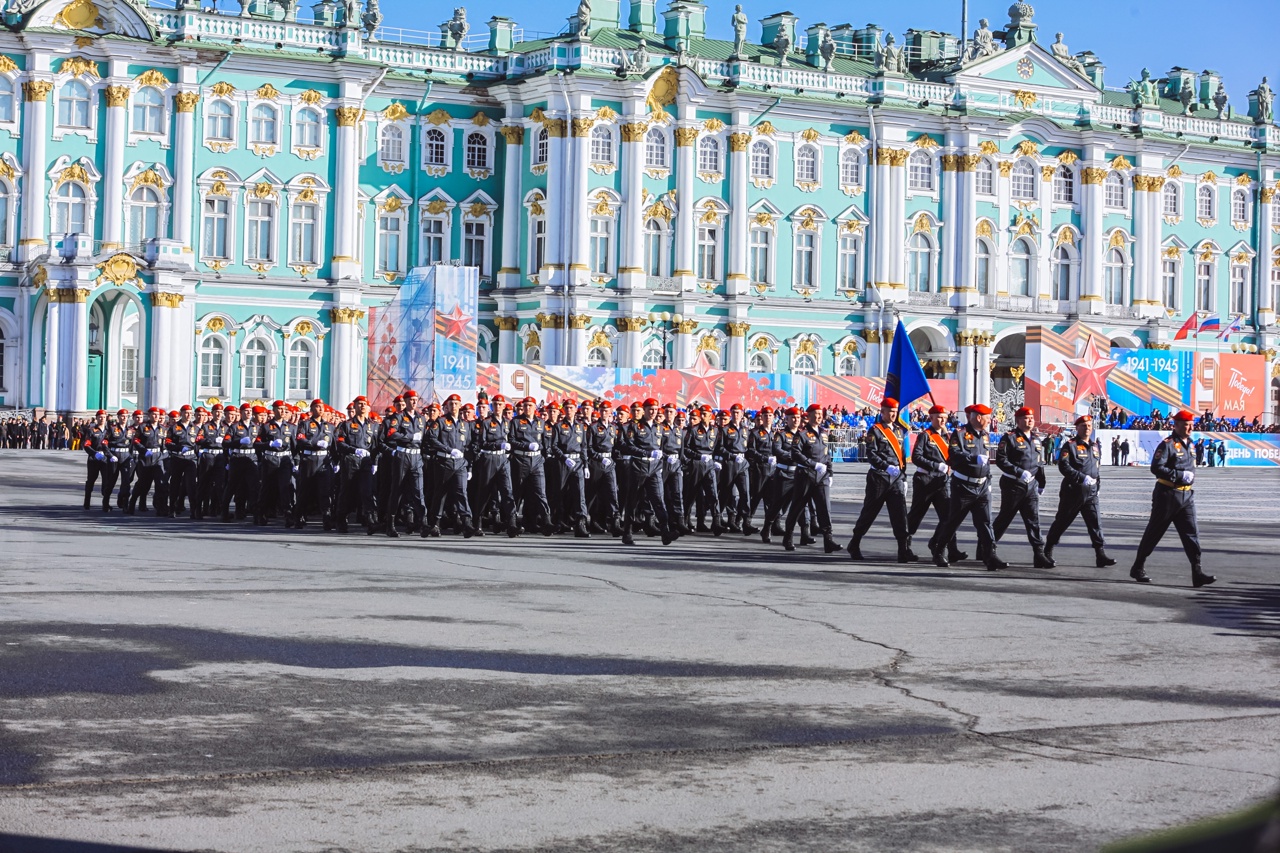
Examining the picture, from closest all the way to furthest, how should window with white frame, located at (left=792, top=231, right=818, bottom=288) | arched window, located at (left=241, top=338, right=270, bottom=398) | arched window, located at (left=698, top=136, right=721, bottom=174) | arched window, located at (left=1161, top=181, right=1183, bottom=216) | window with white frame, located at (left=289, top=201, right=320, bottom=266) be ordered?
arched window, located at (left=241, top=338, right=270, bottom=398), window with white frame, located at (left=289, top=201, right=320, bottom=266), arched window, located at (left=698, top=136, right=721, bottom=174), window with white frame, located at (left=792, top=231, right=818, bottom=288), arched window, located at (left=1161, top=181, right=1183, bottom=216)

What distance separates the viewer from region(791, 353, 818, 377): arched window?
202 feet

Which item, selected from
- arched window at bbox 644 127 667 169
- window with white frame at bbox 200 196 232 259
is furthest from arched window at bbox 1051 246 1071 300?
window with white frame at bbox 200 196 232 259

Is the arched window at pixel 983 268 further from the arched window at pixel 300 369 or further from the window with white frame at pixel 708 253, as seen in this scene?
the arched window at pixel 300 369

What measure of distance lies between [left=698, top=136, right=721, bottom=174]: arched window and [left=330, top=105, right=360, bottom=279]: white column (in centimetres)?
1154

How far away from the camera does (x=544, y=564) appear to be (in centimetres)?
1811

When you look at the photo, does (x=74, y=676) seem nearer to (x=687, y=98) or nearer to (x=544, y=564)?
(x=544, y=564)

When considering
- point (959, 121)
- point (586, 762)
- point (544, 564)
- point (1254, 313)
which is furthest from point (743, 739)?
point (1254, 313)

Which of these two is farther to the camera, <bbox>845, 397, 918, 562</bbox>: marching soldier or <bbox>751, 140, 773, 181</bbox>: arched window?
<bbox>751, 140, 773, 181</bbox>: arched window

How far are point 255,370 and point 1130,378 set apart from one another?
26630mm

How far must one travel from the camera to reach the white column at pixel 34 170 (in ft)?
171

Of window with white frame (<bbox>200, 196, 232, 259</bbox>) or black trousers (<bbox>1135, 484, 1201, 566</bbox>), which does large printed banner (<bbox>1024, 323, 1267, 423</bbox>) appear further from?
black trousers (<bbox>1135, 484, 1201, 566</bbox>)

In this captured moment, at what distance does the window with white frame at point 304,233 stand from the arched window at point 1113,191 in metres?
29.6

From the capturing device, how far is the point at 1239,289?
7081 cm

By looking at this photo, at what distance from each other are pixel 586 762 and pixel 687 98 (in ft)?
173
